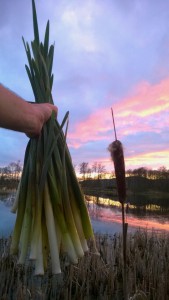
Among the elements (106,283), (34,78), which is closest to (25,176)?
(34,78)

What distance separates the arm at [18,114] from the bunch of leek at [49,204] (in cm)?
17

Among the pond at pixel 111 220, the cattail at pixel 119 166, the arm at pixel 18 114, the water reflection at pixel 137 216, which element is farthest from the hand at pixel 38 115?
the water reflection at pixel 137 216

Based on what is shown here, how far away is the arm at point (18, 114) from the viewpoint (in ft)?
2.81

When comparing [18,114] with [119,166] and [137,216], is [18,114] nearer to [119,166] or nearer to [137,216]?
[119,166]

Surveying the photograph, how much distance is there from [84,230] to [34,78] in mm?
638

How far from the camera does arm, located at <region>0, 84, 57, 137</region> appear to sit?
856mm

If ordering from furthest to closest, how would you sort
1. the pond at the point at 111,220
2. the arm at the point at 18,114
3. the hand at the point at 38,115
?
1. the pond at the point at 111,220
2. the hand at the point at 38,115
3. the arm at the point at 18,114

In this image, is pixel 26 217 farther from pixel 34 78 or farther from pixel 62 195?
pixel 34 78

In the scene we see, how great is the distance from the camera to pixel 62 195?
48.0 inches

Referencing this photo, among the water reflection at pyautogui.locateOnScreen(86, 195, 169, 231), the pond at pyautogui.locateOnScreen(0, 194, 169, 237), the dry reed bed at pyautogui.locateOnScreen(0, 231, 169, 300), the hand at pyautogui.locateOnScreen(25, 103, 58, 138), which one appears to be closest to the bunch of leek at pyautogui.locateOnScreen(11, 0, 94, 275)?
the hand at pyautogui.locateOnScreen(25, 103, 58, 138)

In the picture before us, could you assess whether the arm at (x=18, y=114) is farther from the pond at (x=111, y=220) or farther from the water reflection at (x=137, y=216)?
the water reflection at (x=137, y=216)

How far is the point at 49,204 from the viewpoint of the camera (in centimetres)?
118

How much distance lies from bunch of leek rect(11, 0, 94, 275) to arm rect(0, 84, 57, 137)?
165mm

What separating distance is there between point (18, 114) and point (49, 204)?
408 mm
